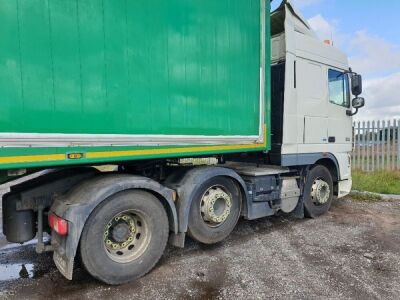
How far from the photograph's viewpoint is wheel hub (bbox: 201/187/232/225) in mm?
4391

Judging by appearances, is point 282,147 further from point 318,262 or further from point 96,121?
point 96,121

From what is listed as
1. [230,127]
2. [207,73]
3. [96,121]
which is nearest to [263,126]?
[230,127]

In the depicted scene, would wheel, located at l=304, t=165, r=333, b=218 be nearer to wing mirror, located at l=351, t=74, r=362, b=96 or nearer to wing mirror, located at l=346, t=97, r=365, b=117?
wing mirror, located at l=346, t=97, r=365, b=117

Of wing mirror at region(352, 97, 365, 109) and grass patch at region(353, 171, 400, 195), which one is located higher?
wing mirror at region(352, 97, 365, 109)

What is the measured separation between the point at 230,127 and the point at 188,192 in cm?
103

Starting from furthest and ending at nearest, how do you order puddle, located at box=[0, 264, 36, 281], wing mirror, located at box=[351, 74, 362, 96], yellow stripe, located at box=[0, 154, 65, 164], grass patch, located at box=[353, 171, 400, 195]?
1. grass patch, located at box=[353, 171, 400, 195]
2. wing mirror, located at box=[351, 74, 362, 96]
3. puddle, located at box=[0, 264, 36, 281]
4. yellow stripe, located at box=[0, 154, 65, 164]

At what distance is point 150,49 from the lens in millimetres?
3555

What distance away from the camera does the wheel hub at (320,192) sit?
605 centimetres

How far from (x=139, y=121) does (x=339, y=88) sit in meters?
4.37

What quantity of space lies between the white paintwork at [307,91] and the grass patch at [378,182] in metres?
3.09

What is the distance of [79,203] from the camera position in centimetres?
325

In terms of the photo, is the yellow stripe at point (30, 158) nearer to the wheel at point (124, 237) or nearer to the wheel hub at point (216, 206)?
the wheel at point (124, 237)

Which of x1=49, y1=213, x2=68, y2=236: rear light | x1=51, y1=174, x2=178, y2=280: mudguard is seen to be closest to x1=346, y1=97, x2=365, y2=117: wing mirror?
x1=51, y1=174, x2=178, y2=280: mudguard

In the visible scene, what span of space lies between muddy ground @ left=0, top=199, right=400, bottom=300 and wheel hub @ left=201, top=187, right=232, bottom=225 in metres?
0.44
